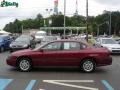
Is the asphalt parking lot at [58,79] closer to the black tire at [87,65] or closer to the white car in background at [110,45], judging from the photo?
the black tire at [87,65]

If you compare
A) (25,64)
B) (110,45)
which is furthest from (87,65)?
(110,45)

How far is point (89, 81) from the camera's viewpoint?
12320 millimetres

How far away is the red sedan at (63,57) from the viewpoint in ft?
48.8

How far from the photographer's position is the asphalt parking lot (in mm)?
10930

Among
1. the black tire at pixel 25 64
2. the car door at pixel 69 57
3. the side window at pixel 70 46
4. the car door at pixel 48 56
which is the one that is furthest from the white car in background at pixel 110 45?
the black tire at pixel 25 64

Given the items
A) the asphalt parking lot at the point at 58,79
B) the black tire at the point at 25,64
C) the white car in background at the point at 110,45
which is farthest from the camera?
the white car in background at the point at 110,45

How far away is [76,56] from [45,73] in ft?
5.16

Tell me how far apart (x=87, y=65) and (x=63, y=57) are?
44.3 inches

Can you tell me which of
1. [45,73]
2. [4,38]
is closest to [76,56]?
[45,73]

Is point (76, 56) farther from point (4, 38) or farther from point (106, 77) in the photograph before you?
point (4, 38)

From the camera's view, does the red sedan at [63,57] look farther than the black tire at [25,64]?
No

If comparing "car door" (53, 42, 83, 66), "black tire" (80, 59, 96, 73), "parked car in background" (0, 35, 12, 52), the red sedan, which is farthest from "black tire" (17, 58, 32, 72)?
"parked car in background" (0, 35, 12, 52)

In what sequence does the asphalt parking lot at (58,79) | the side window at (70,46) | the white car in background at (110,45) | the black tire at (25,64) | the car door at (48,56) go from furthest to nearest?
the white car in background at (110,45)
the side window at (70,46)
the black tire at (25,64)
the car door at (48,56)
the asphalt parking lot at (58,79)

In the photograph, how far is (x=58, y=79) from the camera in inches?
504
